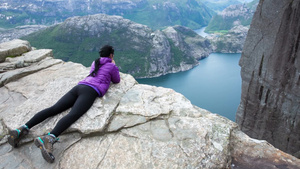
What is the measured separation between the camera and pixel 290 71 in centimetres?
1133

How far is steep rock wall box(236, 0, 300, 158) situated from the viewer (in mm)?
11031

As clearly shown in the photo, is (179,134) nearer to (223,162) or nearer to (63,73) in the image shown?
(223,162)

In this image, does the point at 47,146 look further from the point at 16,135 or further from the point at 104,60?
the point at 104,60

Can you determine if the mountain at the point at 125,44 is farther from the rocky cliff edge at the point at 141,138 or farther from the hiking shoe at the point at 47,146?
the hiking shoe at the point at 47,146

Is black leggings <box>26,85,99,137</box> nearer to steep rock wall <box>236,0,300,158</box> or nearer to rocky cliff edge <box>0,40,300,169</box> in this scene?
rocky cliff edge <box>0,40,300,169</box>

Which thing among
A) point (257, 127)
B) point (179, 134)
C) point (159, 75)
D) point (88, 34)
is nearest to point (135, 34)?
point (88, 34)

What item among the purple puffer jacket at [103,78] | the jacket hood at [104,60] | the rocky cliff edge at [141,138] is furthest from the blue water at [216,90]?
the jacket hood at [104,60]

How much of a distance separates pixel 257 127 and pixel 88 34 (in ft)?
386

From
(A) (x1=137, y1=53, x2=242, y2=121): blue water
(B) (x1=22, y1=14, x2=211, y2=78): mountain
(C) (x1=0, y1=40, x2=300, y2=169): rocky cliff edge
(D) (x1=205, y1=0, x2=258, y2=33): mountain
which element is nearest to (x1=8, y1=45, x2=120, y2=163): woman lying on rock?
(C) (x1=0, y1=40, x2=300, y2=169): rocky cliff edge

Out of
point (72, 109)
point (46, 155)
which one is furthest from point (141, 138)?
point (46, 155)

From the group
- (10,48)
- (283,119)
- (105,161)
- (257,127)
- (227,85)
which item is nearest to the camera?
(105,161)

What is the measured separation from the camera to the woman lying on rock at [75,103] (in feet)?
12.0

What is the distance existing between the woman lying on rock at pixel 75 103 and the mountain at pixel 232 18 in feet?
593

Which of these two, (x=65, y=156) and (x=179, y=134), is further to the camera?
(x=179, y=134)
